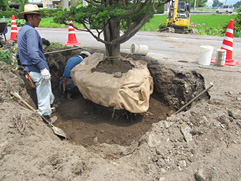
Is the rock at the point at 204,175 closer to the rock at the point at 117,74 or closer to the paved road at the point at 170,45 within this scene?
the rock at the point at 117,74

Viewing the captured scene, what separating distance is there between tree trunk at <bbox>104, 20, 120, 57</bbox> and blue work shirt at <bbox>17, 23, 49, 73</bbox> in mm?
1128

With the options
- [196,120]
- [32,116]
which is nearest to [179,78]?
[196,120]

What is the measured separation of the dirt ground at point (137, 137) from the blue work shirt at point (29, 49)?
1.33 feet

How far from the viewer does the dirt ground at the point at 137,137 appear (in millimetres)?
1704

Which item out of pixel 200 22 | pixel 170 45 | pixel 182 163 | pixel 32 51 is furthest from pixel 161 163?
pixel 200 22

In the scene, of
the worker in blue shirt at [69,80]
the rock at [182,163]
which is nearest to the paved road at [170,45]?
the worker in blue shirt at [69,80]

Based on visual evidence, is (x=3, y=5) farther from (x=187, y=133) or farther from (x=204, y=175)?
(x=204, y=175)

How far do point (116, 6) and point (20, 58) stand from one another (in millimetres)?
1615

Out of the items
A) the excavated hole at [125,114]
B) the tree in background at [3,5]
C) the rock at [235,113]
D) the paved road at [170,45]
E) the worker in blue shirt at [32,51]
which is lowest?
the excavated hole at [125,114]

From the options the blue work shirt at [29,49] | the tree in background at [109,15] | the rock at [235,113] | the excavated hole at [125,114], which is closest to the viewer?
the rock at [235,113]

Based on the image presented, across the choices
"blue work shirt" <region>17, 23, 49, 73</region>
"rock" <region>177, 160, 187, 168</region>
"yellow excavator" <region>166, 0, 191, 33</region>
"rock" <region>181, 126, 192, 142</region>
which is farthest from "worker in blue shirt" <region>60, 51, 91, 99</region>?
"yellow excavator" <region>166, 0, 191, 33</region>

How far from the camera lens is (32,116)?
2.47 metres

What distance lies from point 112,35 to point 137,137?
177 cm

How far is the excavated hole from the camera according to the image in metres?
2.94
